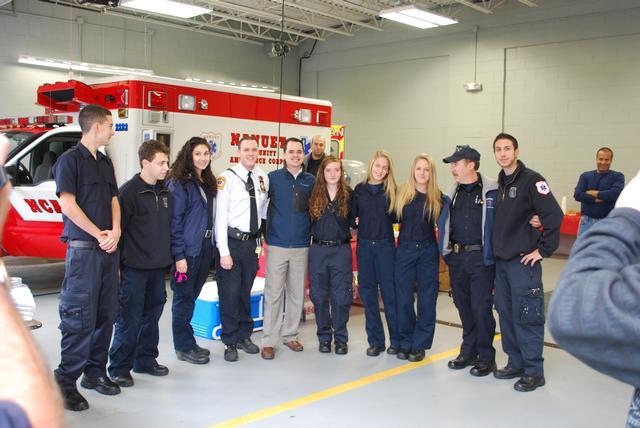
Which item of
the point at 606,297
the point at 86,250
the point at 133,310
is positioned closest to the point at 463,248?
the point at 133,310

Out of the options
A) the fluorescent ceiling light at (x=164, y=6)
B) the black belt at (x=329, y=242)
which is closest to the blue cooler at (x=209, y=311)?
the black belt at (x=329, y=242)

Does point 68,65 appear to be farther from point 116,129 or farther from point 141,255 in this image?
point 141,255

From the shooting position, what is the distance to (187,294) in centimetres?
537

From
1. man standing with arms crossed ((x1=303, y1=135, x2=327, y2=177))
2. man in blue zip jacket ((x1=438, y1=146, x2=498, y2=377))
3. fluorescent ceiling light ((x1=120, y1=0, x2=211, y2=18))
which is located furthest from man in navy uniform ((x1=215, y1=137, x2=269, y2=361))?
fluorescent ceiling light ((x1=120, y1=0, x2=211, y2=18))

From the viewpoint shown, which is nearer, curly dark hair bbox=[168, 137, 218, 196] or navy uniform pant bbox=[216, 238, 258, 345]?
curly dark hair bbox=[168, 137, 218, 196]

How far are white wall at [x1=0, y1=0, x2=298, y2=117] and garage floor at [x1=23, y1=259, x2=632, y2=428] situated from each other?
1002cm

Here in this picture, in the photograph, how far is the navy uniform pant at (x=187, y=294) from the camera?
5.33 m

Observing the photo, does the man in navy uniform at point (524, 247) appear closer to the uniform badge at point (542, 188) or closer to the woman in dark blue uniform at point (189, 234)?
the uniform badge at point (542, 188)

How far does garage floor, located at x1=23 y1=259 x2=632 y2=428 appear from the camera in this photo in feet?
13.9

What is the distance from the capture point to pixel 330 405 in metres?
4.49

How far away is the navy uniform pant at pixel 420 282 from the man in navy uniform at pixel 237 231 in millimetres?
1280

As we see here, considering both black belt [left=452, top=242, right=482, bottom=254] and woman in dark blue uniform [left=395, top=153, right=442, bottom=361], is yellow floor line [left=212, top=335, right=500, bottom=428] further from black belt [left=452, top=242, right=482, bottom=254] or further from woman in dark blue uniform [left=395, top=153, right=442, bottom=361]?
black belt [left=452, top=242, right=482, bottom=254]

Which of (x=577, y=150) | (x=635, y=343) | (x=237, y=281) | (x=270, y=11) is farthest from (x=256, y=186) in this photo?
(x=270, y=11)

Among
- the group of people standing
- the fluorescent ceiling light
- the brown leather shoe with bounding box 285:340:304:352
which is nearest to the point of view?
the group of people standing
